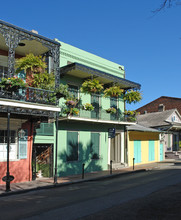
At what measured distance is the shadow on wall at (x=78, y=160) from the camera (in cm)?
1548

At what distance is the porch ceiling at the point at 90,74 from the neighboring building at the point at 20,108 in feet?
5.32

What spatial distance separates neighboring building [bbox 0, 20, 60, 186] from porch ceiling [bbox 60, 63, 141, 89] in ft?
5.32

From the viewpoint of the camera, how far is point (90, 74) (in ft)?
54.1

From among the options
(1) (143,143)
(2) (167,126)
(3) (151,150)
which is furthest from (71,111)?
(2) (167,126)

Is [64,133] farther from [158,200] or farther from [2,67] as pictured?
[158,200]

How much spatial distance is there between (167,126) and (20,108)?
19.5 meters

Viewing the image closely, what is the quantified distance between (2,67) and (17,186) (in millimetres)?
6126

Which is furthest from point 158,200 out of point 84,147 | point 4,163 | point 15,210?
point 84,147

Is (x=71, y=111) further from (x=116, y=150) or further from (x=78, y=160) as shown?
(x=116, y=150)

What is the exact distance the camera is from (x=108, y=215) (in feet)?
21.6

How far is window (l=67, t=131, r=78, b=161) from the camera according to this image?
1591 centimetres

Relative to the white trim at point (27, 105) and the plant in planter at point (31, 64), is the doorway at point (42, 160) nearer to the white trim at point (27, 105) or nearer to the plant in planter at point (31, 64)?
the white trim at point (27, 105)

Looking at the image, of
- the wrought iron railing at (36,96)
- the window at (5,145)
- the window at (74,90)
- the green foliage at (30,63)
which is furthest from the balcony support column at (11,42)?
the window at (74,90)

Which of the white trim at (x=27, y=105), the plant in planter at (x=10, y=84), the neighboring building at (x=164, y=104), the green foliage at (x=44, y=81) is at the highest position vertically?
the neighboring building at (x=164, y=104)
